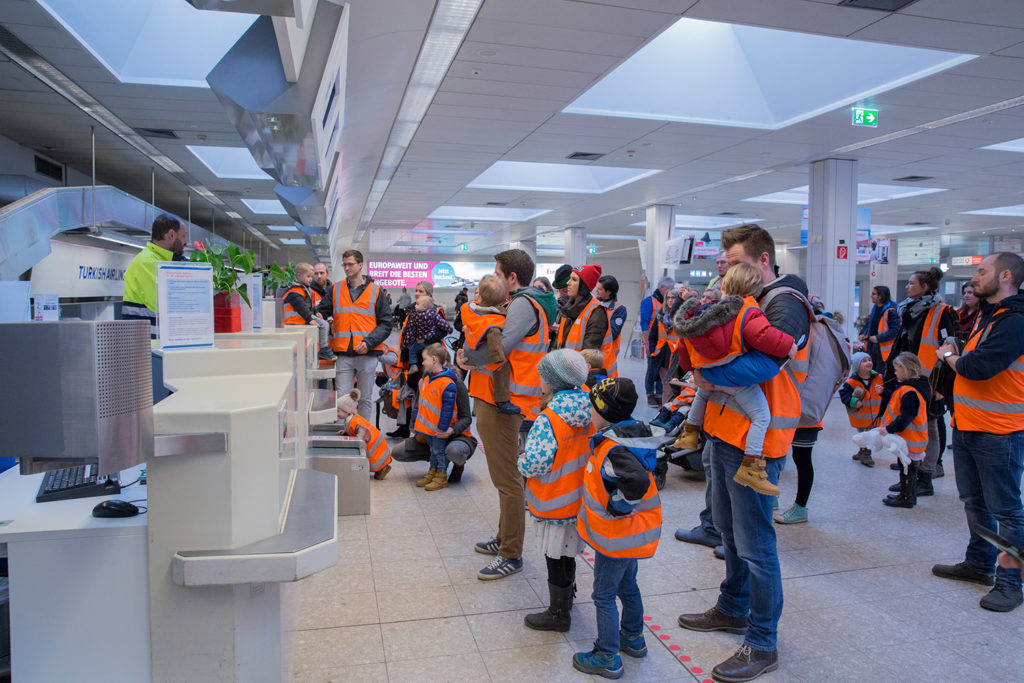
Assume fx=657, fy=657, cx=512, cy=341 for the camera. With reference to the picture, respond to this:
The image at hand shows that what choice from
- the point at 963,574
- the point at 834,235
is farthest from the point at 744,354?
the point at 834,235

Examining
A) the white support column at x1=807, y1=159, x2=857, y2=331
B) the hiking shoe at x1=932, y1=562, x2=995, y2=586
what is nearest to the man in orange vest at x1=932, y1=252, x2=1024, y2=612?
the hiking shoe at x1=932, y1=562, x2=995, y2=586

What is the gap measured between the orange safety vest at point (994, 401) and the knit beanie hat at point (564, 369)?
2057 mm

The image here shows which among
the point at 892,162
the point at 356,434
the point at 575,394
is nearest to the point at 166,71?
the point at 356,434

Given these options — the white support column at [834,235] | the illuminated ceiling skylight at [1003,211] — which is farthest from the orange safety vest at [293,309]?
the illuminated ceiling skylight at [1003,211]

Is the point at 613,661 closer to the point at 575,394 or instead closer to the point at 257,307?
the point at 575,394

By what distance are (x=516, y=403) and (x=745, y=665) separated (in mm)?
1650

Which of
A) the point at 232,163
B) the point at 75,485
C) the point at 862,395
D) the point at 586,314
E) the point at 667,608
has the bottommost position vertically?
the point at 667,608

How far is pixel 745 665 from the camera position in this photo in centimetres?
263

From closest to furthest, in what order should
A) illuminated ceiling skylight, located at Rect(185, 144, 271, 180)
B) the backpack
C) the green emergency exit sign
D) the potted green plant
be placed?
1. the potted green plant
2. the backpack
3. the green emergency exit sign
4. illuminated ceiling skylight, located at Rect(185, 144, 271, 180)

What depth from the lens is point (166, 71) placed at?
627cm

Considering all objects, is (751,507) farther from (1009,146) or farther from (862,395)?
(1009,146)

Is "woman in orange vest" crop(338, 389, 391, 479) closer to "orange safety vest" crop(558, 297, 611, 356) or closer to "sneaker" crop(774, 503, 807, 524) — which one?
"orange safety vest" crop(558, 297, 611, 356)

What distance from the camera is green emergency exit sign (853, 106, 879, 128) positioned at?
7.22m

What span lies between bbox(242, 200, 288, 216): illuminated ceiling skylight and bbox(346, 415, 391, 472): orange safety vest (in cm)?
1105
